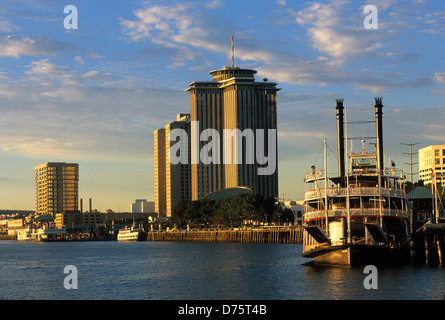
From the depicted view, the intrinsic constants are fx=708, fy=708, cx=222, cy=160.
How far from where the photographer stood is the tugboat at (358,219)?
3228 inches

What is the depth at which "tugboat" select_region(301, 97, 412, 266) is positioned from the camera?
8200 cm

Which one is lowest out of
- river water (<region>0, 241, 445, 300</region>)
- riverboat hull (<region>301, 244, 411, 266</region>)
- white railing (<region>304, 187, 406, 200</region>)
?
river water (<region>0, 241, 445, 300</region>)

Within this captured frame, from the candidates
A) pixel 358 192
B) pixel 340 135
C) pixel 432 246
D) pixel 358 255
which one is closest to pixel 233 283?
pixel 358 255

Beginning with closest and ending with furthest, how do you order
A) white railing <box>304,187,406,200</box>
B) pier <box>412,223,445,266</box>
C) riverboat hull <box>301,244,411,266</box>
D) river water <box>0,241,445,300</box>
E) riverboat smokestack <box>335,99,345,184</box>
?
1. river water <box>0,241,445,300</box>
2. riverboat hull <box>301,244,411,266</box>
3. white railing <box>304,187,406,200</box>
4. pier <box>412,223,445,266</box>
5. riverboat smokestack <box>335,99,345,184</box>

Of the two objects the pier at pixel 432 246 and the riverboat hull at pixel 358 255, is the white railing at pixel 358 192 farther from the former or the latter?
the riverboat hull at pixel 358 255

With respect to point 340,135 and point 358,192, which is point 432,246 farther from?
point 340,135

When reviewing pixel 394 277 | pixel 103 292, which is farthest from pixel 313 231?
pixel 103 292

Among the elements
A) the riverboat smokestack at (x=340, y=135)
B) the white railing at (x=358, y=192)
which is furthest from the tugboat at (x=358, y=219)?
the riverboat smokestack at (x=340, y=135)

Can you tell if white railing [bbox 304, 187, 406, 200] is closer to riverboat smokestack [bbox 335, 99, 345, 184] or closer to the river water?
the river water

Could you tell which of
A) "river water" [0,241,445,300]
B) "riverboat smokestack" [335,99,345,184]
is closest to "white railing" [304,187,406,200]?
"river water" [0,241,445,300]

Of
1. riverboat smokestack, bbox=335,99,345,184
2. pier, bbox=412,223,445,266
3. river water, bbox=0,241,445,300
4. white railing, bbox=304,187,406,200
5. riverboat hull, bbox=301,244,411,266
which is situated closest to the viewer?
river water, bbox=0,241,445,300

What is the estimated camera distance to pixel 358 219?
8475cm
